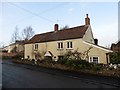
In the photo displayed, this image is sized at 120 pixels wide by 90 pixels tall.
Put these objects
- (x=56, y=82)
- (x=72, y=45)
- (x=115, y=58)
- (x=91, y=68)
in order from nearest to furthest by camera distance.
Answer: (x=56, y=82) < (x=91, y=68) < (x=115, y=58) < (x=72, y=45)

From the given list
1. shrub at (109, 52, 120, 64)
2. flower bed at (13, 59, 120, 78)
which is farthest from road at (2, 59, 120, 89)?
shrub at (109, 52, 120, 64)

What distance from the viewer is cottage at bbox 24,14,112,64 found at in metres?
32.2

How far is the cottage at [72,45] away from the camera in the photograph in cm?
3219

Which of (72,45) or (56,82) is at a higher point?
(72,45)

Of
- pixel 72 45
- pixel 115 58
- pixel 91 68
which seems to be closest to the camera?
pixel 91 68

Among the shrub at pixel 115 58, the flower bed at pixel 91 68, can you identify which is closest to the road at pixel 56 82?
the flower bed at pixel 91 68

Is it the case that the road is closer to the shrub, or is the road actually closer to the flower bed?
the flower bed

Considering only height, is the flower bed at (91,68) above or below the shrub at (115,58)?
below

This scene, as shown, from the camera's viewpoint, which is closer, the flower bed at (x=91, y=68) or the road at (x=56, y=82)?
the road at (x=56, y=82)

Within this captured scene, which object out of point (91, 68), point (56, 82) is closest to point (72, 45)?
point (91, 68)

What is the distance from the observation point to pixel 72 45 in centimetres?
3462

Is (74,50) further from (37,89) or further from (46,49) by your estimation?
(37,89)

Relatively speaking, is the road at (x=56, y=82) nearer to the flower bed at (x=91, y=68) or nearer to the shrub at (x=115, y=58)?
the flower bed at (x=91, y=68)

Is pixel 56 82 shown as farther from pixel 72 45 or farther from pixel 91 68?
pixel 72 45
